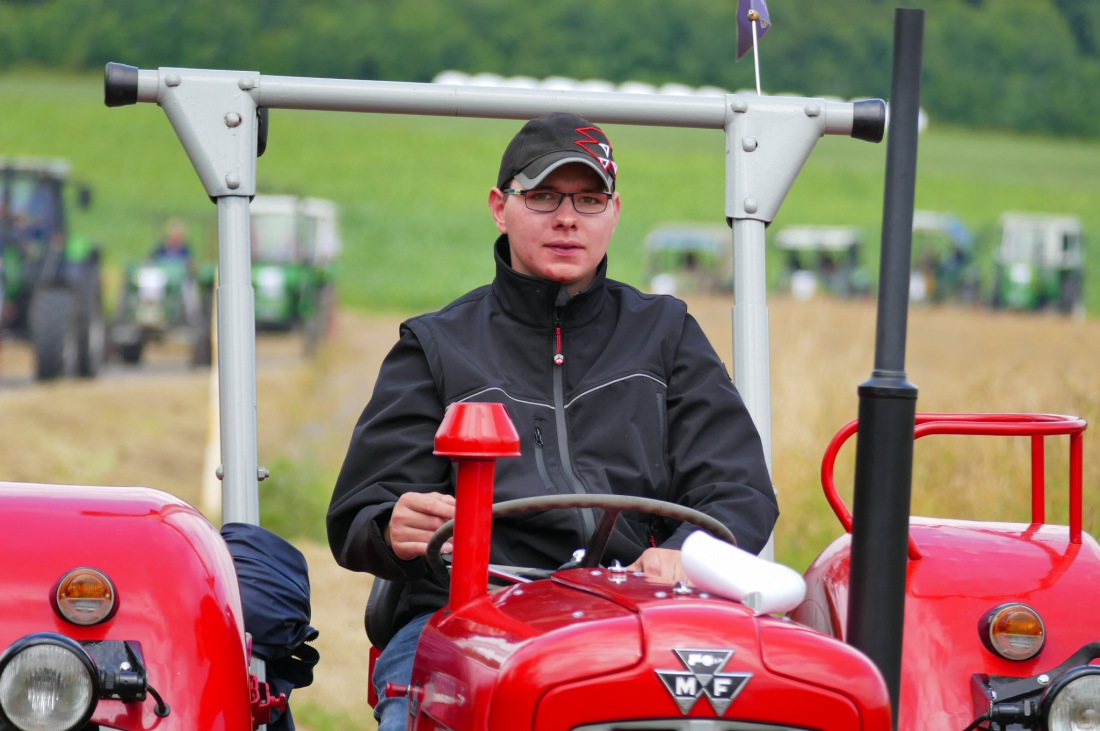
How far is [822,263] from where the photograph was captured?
112 feet

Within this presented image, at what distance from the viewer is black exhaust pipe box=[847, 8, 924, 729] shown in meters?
1.61

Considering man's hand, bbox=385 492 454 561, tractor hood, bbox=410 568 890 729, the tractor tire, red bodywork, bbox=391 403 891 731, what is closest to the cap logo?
man's hand, bbox=385 492 454 561

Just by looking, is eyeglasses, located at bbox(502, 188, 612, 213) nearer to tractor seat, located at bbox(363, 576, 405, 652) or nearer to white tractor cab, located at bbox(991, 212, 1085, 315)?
tractor seat, located at bbox(363, 576, 405, 652)

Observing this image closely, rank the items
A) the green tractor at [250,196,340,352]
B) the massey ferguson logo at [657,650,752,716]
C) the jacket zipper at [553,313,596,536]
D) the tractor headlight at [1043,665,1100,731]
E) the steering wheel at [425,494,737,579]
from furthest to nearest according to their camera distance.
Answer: the green tractor at [250,196,340,352] < the jacket zipper at [553,313,596,536] < the tractor headlight at [1043,665,1100,731] < the steering wheel at [425,494,737,579] < the massey ferguson logo at [657,650,752,716]

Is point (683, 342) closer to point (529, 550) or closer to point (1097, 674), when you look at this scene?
point (529, 550)

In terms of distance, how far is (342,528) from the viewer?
2.40 metres

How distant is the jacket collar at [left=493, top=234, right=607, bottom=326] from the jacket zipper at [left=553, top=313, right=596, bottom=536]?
0.06ft

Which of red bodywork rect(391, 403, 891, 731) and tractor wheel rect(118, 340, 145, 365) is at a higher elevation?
red bodywork rect(391, 403, 891, 731)

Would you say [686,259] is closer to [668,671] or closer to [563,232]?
[563,232]

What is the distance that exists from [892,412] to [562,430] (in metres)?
0.88

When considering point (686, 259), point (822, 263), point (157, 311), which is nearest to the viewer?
point (157, 311)

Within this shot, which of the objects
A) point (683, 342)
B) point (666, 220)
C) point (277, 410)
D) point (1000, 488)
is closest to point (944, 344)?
point (277, 410)

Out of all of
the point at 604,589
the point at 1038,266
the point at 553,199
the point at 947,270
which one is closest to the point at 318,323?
the point at 1038,266

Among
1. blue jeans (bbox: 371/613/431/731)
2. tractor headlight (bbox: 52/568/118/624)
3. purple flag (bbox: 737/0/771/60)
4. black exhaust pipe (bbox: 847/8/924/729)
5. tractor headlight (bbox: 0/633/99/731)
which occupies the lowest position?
blue jeans (bbox: 371/613/431/731)
